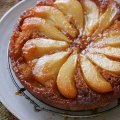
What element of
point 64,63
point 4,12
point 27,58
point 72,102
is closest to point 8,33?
point 4,12

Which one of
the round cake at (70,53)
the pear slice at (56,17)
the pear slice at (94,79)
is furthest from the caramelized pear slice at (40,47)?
the pear slice at (94,79)

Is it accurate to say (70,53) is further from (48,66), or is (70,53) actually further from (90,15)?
(90,15)

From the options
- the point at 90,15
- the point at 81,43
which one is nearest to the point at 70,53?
the point at 81,43

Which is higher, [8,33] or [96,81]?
[8,33]

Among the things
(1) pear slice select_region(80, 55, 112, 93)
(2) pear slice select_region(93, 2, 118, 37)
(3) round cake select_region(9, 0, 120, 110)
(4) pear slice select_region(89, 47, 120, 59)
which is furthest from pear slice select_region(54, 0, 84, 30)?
(1) pear slice select_region(80, 55, 112, 93)

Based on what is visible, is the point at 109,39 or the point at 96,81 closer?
the point at 96,81

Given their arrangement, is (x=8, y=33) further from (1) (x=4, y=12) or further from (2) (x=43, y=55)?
(2) (x=43, y=55)

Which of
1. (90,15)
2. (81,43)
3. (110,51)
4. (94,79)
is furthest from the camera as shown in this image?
(90,15)
